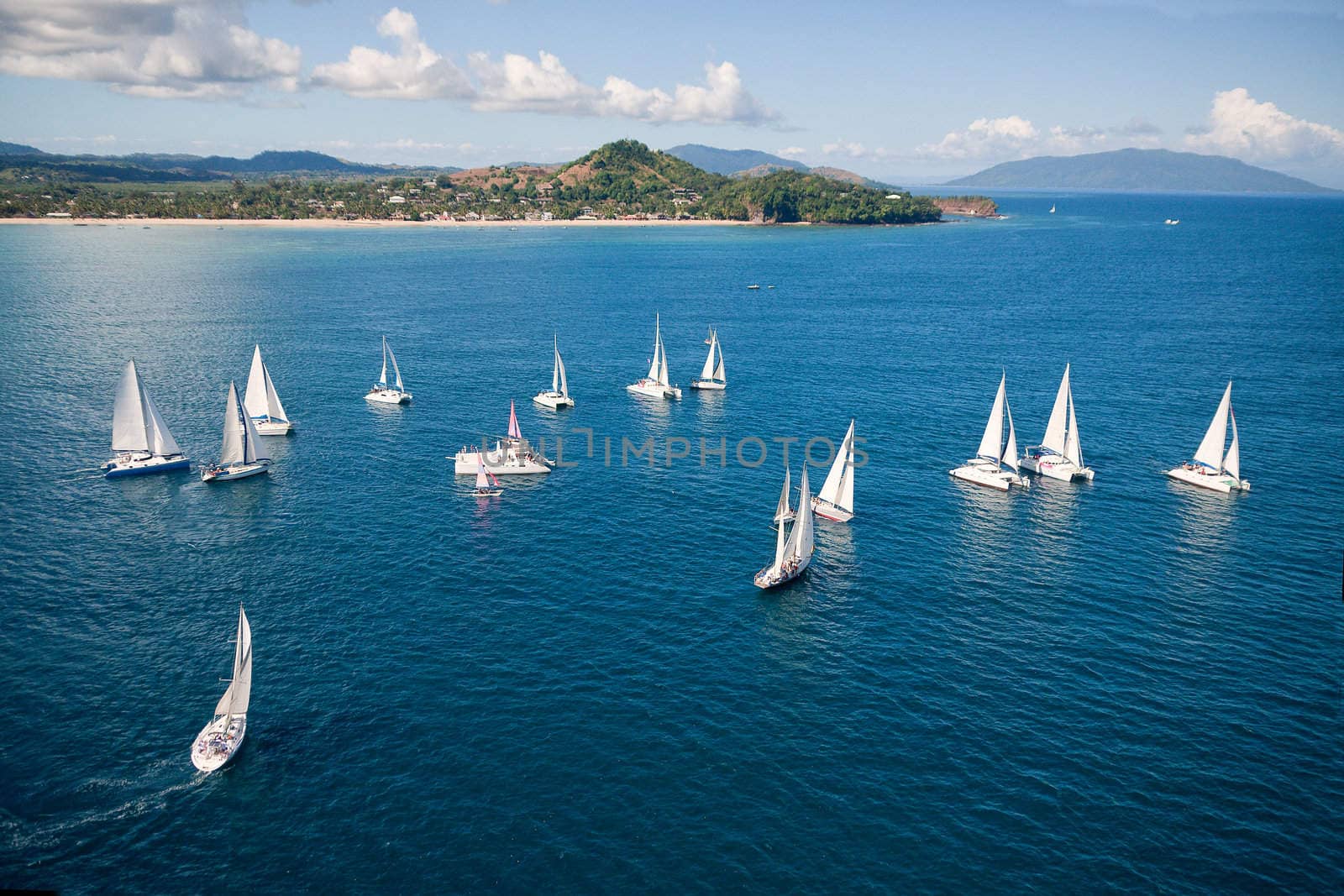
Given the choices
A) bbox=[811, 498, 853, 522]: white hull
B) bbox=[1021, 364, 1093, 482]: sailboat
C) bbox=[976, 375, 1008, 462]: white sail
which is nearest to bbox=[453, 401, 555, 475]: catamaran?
bbox=[811, 498, 853, 522]: white hull

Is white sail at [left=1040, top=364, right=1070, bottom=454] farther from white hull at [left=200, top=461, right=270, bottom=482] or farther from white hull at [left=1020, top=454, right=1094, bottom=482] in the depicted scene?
white hull at [left=200, top=461, right=270, bottom=482]

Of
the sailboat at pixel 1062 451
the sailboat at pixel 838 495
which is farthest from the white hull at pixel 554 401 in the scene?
the sailboat at pixel 1062 451

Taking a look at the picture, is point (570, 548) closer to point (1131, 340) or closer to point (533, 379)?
point (533, 379)

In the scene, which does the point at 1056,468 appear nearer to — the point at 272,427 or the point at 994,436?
the point at 994,436

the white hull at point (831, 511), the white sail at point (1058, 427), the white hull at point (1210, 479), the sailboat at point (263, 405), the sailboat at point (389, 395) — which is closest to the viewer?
the white hull at point (831, 511)

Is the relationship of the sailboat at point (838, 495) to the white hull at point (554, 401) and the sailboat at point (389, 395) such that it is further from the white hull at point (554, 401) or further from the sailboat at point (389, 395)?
the sailboat at point (389, 395)

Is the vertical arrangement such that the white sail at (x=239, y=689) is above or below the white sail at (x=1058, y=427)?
below
